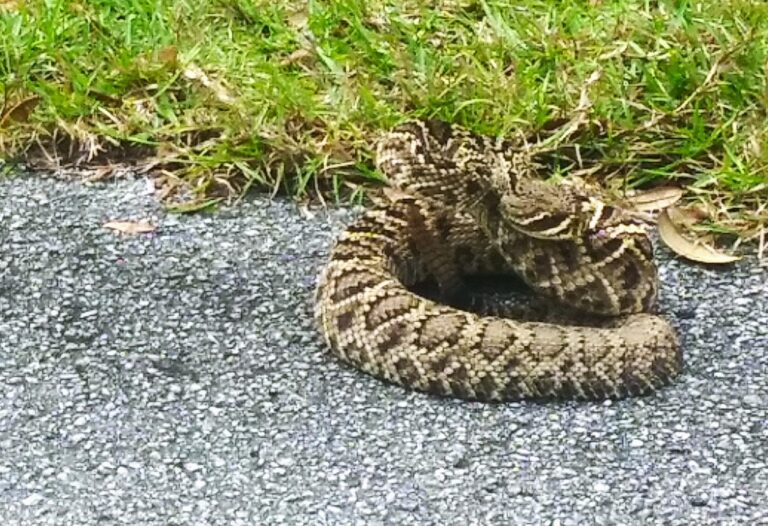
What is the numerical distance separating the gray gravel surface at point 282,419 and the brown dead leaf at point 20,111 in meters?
0.86

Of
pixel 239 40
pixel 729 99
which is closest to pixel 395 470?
pixel 729 99

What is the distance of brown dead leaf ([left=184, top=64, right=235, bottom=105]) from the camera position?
19.9 feet

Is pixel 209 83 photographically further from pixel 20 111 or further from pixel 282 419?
pixel 282 419

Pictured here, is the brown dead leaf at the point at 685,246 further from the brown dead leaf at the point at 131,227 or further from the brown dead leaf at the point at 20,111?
the brown dead leaf at the point at 20,111

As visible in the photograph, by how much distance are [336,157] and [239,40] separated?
1107mm

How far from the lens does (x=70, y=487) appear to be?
160 inches

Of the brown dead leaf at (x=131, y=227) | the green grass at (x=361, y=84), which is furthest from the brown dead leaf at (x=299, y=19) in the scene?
the brown dead leaf at (x=131, y=227)

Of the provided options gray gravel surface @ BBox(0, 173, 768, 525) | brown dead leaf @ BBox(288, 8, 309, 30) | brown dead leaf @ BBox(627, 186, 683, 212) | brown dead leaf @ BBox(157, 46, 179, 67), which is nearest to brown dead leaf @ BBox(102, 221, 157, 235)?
gray gravel surface @ BBox(0, 173, 768, 525)

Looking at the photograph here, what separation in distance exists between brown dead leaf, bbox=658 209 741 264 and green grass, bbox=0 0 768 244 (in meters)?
0.12

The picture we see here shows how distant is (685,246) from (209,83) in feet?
6.58

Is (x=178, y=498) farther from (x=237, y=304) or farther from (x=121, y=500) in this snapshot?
(x=237, y=304)

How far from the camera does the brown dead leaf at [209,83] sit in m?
6.08

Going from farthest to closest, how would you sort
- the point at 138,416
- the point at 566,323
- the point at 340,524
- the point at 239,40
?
the point at 239,40 < the point at 566,323 < the point at 138,416 < the point at 340,524

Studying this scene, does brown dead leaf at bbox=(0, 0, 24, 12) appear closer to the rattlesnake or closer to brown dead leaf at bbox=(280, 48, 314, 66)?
brown dead leaf at bbox=(280, 48, 314, 66)
